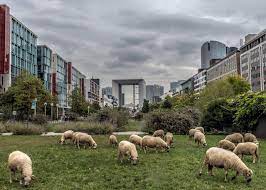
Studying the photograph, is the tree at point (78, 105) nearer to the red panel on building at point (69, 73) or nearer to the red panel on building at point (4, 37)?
the red panel on building at point (4, 37)

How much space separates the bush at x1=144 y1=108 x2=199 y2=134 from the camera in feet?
134

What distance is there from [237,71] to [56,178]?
430 ft

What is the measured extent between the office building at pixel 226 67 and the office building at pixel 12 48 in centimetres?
6383

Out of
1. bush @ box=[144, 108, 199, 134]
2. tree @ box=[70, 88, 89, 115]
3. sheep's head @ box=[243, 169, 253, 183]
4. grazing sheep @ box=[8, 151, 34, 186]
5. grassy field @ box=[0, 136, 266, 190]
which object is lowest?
grassy field @ box=[0, 136, 266, 190]

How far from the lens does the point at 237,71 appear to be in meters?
138

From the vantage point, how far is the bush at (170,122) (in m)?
40.8

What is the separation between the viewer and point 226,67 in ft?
500

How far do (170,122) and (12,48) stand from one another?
6343 centimetres

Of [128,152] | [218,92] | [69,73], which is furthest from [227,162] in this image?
[69,73]

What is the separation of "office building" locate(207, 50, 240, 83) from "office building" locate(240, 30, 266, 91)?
5.27 m

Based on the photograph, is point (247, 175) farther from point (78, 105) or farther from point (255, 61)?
point (255, 61)

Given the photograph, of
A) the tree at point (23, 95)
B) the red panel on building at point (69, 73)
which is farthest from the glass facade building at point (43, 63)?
the tree at point (23, 95)

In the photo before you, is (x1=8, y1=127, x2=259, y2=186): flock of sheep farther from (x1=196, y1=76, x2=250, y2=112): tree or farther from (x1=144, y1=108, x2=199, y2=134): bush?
(x1=196, y1=76, x2=250, y2=112): tree

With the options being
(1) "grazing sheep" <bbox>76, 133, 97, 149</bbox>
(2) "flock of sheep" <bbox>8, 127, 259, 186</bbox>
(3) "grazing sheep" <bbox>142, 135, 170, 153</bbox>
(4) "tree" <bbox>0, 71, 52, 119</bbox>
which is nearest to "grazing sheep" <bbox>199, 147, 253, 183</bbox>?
(2) "flock of sheep" <bbox>8, 127, 259, 186</bbox>
